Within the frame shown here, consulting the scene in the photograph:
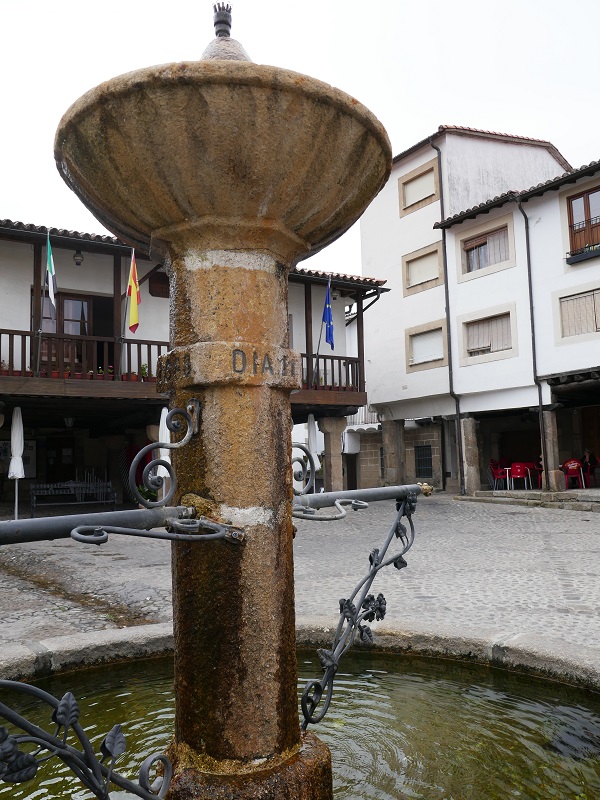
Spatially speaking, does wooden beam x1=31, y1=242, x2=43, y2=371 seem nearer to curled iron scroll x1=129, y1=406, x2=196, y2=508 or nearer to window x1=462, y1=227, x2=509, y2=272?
curled iron scroll x1=129, y1=406, x2=196, y2=508

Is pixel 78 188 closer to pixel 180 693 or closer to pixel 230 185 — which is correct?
pixel 230 185

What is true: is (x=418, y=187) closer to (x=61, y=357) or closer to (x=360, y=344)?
(x=360, y=344)

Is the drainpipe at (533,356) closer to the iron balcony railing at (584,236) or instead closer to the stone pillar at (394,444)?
the iron balcony railing at (584,236)

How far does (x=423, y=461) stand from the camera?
70.9 ft

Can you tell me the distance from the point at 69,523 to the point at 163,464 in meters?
0.30

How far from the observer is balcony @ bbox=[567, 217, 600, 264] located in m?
14.8

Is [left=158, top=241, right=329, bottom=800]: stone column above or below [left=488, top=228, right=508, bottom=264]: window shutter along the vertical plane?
below

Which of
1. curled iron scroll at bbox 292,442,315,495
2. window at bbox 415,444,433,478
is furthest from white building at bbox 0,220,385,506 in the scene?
curled iron scroll at bbox 292,442,315,495

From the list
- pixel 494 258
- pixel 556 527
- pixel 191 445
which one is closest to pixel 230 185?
pixel 191 445

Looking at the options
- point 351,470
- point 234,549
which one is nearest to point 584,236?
point 351,470

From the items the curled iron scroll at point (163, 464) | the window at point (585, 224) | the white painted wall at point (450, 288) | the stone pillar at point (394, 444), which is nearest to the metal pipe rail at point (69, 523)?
the curled iron scroll at point (163, 464)

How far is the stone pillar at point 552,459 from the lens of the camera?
612 inches

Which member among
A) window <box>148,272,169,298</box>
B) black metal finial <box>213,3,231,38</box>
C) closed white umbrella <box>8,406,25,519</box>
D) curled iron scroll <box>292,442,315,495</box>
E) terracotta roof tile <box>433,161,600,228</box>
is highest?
terracotta roof tile <box>433,161,600,228</box>

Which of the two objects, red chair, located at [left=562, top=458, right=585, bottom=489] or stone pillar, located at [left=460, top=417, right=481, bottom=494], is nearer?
red chair, located at [left=562, top=458, right=585, bottom=489]
